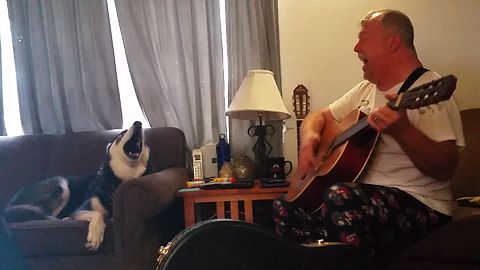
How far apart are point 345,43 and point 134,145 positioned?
1244 mm

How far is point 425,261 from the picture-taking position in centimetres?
138

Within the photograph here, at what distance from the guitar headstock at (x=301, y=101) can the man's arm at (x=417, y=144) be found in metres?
1.09

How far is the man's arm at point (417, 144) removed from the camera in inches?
49.9

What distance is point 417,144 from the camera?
1.31 meters

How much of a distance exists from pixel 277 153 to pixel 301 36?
2.23 feet

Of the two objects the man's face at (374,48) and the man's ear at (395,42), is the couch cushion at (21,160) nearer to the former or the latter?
the man's face at (374,48)

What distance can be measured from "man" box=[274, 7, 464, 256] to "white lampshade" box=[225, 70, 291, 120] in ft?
2.04

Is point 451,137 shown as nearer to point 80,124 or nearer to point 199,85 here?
point 199,85

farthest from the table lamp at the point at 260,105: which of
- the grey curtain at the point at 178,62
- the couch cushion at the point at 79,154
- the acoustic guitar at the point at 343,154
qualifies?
the couch cushion at the point at 79,154

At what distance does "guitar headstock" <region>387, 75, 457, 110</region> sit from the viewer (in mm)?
1125

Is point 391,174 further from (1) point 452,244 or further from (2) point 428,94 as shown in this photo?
(2) point 428,94

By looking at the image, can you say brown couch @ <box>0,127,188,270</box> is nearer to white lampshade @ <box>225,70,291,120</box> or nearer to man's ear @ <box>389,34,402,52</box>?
white lampshade @ <box>225,70,291,120</box>

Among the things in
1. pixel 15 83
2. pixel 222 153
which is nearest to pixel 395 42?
pixel 222 153

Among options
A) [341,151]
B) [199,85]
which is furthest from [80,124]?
[341,151]
